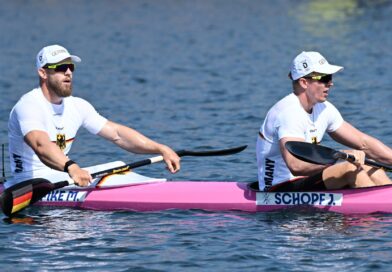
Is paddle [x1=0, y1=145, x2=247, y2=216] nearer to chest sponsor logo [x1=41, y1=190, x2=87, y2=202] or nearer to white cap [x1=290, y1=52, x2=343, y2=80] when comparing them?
chest sponsor logo [x1=41, y1=190, x2=87, y2=202]

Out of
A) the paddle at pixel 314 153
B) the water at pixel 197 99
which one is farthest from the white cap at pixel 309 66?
the water at pixel 197 99

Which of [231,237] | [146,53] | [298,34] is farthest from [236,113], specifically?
[298,34]

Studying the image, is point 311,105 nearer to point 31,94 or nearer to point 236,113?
point 31,94

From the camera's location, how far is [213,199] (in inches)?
496

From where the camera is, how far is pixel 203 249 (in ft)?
36.4

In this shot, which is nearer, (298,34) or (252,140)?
(252,140)

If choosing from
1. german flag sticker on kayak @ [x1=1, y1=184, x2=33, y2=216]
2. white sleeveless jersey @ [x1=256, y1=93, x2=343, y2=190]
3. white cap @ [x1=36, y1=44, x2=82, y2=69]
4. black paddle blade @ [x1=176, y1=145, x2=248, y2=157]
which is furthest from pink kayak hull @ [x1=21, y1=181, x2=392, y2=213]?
white cap @ [x1=36, y1=44, x2=82, y2=69]

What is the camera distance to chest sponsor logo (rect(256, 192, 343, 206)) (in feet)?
40.0

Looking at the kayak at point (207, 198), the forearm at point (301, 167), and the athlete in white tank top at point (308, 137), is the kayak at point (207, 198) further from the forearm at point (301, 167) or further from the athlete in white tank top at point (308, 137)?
the forearm at point (301, 167)

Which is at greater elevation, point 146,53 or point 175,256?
point 146,53

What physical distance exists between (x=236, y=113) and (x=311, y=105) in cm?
957

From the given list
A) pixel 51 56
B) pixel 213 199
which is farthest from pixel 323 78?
pixel 51 56

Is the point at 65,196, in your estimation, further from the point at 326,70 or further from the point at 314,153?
the point at 326,70

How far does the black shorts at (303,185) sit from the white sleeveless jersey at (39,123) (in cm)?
230
